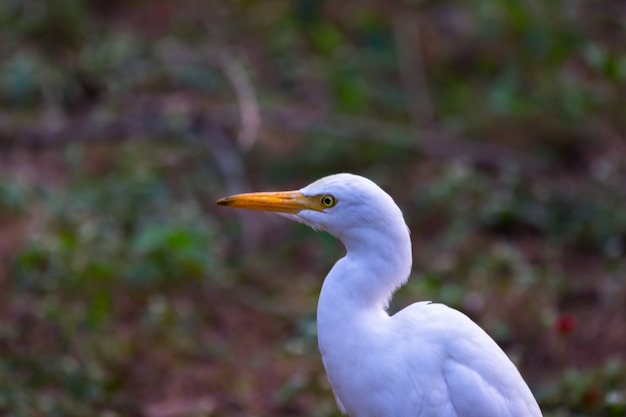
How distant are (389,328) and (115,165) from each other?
4.48m

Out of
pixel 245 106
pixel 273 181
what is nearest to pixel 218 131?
pixel 245 106

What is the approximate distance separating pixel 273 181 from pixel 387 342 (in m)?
4.47

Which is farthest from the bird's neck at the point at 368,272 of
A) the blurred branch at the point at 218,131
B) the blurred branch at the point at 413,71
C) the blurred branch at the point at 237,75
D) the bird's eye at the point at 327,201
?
the blurred branch at the point at 413,71

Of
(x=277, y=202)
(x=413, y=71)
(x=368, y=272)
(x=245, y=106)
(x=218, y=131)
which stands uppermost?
(x=413, y=71)

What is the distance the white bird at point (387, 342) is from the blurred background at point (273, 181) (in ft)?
5.16

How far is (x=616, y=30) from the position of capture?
9.75 metres

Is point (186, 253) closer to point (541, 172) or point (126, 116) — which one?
point (126, 116)

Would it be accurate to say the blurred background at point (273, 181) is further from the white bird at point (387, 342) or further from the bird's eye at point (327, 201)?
the bird's eye at point (327, 201)

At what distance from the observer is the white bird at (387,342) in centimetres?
357

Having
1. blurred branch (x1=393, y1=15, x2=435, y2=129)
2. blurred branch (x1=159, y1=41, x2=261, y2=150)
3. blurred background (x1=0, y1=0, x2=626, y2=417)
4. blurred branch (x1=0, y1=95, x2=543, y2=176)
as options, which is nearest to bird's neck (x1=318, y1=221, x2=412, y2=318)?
blurred background (x1=0, y1=0, x2=626, y2=417)

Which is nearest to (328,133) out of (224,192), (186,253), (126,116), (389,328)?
(224,192)

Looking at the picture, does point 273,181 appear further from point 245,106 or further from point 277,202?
point 277,202

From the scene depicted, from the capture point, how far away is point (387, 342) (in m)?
3.61

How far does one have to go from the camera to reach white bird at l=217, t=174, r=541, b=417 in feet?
11.7
